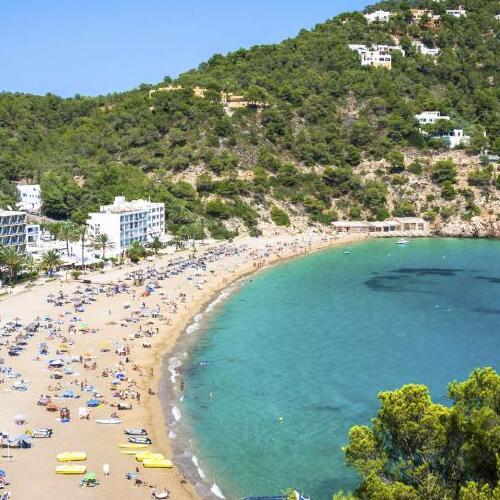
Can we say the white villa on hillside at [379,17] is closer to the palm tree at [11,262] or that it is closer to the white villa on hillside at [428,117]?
the white villa on hillside at [428,117]

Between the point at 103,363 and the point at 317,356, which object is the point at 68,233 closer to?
the point at 103,363

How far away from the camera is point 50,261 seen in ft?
234

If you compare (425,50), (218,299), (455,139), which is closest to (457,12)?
(425,50)

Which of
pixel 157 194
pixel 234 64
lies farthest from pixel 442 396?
pixel 234 64

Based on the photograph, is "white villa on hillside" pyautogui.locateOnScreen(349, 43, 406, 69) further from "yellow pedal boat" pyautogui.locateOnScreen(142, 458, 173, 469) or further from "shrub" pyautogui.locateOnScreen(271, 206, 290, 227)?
"yellow pedal boat" pyautogui.locateOnScreen(142, 458, 173, 469)

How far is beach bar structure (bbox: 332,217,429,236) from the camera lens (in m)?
109

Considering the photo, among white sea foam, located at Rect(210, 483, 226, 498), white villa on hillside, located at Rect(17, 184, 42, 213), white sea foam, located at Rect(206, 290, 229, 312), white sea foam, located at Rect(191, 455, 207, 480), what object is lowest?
white sea foam, located at Rect(210, 483, 226, 498)

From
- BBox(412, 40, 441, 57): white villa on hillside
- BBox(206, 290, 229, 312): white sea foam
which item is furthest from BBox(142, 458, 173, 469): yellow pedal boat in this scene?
BBox(412, 40, 441, 57): white villa on hillside

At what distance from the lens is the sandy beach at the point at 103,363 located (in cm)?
3081

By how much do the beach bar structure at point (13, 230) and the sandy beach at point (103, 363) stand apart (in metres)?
7.52

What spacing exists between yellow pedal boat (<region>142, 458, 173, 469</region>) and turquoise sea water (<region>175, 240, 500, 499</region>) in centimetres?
162

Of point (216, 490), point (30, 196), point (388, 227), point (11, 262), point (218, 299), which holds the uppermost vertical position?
point (30, 196)

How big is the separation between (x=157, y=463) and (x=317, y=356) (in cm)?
1973

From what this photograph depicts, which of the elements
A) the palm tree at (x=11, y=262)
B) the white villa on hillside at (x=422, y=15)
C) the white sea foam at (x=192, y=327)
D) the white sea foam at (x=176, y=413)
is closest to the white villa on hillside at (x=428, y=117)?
the white villa on hillside at (x=422, y=15)
